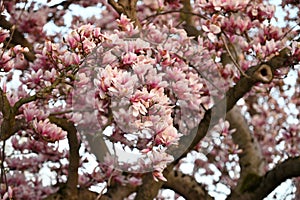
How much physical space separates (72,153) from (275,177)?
1531mm

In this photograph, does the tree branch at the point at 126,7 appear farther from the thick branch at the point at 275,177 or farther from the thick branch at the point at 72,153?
the thick branch at the point at 275,177

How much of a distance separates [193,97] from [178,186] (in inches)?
57.4

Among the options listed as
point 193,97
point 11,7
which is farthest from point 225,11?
point 11,7

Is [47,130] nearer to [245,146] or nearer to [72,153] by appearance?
[72,153]

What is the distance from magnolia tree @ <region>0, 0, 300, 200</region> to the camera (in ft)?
7.90

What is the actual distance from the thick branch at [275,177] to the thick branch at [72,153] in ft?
4.65

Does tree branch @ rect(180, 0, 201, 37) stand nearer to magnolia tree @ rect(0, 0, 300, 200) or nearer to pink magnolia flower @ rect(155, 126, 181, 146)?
magnolia tree @ rect(0, 0, 300, 200)

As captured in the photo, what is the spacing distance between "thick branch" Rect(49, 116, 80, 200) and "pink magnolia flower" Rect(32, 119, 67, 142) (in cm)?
44

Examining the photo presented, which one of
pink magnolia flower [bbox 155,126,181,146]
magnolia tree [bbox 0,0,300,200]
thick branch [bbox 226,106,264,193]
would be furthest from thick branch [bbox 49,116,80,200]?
thick branch [bbox 226,106,264,193]

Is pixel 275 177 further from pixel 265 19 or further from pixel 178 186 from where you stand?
pixel 265 19

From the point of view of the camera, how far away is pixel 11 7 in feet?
15.0

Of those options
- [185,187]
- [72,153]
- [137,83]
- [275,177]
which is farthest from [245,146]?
[137,83]

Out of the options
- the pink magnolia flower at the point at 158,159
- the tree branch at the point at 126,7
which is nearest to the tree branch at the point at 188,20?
the tree branch at the point at 126,7

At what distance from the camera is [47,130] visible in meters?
2.65
